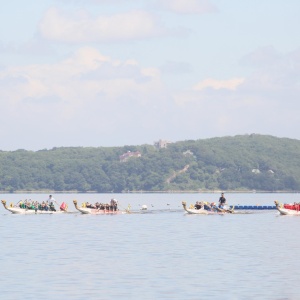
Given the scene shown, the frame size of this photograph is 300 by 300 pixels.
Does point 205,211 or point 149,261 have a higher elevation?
point 205,211

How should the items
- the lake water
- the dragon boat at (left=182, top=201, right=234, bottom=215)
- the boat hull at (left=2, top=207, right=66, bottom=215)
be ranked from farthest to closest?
the boat hull at (left=2, top=207, right=66, bottom=215)
the dragon boat at (left=182, top=201, right=234, bottom=215)
the lake water

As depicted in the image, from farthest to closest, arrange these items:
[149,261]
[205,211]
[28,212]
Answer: [28,212]
[205,211]
[149,261]

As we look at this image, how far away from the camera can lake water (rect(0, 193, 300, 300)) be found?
43.0 metres

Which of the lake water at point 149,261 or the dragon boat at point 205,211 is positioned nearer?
the lake water at point 149,261

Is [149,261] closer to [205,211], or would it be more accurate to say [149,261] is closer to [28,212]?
[205,211]

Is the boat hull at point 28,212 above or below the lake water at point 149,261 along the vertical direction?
above

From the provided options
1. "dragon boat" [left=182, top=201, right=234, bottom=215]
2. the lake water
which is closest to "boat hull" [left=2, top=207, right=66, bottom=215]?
"dragon boat" [left=182, top=201, right=234, bottom=215]

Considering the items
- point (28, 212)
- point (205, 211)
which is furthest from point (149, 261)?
point (28, 212)

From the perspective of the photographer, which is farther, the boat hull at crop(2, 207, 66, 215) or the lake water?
the boat hull at crop(2, 207, 66, 215)

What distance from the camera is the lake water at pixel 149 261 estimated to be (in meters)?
43.0

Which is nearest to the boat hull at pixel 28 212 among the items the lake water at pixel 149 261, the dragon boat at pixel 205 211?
the dragon boat at pixel 205 211

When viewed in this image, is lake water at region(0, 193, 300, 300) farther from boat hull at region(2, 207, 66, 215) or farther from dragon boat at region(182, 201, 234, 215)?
boat hull at region(2, 207, 66, 215)

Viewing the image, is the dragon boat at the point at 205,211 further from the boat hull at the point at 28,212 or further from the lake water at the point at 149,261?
the lake water at the point at 149,261

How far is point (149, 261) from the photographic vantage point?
55656 mm
